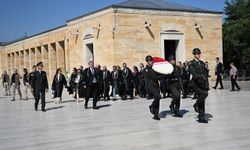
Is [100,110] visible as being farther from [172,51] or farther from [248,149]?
[172,51]

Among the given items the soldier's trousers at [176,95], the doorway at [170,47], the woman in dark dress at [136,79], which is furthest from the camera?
the doorway at [170,47]

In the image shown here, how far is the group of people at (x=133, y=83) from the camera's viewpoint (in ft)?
32.6

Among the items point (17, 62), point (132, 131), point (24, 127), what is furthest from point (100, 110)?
point (17, 62)

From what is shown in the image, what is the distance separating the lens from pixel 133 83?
18.4 metres

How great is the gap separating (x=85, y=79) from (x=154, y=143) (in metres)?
6.98

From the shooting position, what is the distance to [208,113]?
38.0ft

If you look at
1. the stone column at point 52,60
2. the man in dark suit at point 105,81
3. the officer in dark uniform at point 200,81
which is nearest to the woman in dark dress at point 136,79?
the man in dark suit at point 105,81

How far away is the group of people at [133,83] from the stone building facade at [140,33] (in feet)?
16.1

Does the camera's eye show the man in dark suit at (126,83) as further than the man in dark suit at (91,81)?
Yes

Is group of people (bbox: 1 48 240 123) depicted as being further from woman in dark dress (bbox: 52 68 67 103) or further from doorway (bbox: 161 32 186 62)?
doorway (bbox: 161 32 186 62)

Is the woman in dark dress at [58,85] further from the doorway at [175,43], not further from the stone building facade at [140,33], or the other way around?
the doorway at [175,43]

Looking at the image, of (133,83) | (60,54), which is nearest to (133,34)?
(133,83)

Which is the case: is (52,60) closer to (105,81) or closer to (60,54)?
(60,54)

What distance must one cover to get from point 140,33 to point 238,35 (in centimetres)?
2198
